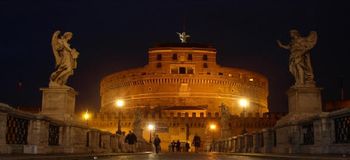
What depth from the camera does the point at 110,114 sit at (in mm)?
63156

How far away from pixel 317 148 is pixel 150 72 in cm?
6983

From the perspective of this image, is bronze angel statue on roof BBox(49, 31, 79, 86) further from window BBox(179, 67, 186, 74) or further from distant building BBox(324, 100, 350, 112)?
window BBox(179, 67, 186, 74)

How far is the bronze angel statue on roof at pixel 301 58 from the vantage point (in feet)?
49.6

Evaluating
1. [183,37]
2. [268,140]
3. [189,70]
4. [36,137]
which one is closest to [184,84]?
[189,70]

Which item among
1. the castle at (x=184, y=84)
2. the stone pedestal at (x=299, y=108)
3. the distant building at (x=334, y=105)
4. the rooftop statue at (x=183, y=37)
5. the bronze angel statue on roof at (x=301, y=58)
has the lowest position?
the stone pedestal at (x=299, y=108)

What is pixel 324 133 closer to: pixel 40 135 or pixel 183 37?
pixel 40 135

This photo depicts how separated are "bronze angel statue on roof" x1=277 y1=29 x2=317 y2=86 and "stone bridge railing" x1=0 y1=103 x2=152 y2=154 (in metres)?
6.81

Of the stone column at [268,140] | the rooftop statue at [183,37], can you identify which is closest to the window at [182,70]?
the rooftop statue at [183,37]

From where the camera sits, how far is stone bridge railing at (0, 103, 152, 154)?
1045 centimetres

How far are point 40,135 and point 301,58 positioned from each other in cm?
806

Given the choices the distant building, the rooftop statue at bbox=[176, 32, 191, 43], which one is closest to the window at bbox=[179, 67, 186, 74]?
the rooftop statue at bbox=[176, 32, 191, 43]

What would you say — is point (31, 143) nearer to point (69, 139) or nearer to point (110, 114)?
point (69, 139)

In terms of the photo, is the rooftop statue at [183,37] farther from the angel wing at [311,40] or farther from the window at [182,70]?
the angel wing at [311,40]

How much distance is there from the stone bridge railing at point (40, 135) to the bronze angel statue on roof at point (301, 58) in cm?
681
